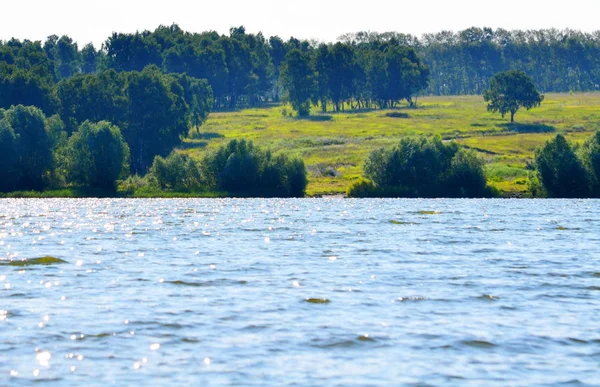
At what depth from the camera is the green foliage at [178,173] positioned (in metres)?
141

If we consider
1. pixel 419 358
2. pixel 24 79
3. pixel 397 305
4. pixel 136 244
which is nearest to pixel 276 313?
pixel 397 305

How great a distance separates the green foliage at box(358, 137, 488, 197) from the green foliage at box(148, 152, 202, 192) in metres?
24.5

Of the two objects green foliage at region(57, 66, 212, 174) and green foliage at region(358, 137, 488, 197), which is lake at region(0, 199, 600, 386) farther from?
green foliage at region(57, 66, 212, 174)

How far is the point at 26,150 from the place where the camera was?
14112 centimetres

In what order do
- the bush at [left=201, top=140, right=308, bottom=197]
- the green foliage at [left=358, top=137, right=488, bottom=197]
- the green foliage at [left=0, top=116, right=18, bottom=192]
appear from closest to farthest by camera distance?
the green foliage at [left=358, top=137, right=488, bottom=197]
the bush at [left=201, top=140, right=308, bottom=197]
the green foliage at [left=0, top=116, right=18, bottom=192]

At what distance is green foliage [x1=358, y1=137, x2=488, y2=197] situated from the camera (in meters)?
134

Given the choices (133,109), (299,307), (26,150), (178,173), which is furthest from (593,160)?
(299,307)

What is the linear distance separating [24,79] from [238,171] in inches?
2410

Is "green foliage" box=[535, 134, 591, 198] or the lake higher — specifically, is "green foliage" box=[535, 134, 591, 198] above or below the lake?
below

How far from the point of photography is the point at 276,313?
34.2m

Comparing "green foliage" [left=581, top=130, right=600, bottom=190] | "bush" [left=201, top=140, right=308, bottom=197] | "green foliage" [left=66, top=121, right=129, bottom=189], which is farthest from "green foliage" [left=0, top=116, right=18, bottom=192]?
"green foliage" [left=581, top=130, right=600, bottom=190]

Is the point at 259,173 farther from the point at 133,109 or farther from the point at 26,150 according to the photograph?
the point at 133,109

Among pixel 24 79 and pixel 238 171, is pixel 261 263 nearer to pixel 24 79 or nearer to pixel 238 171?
pixel 238 171

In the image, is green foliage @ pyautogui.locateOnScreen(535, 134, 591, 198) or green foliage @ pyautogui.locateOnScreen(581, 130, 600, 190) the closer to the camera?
green foliage @ pyautogui.locateOnScreen(581, 130, 600, 190)
